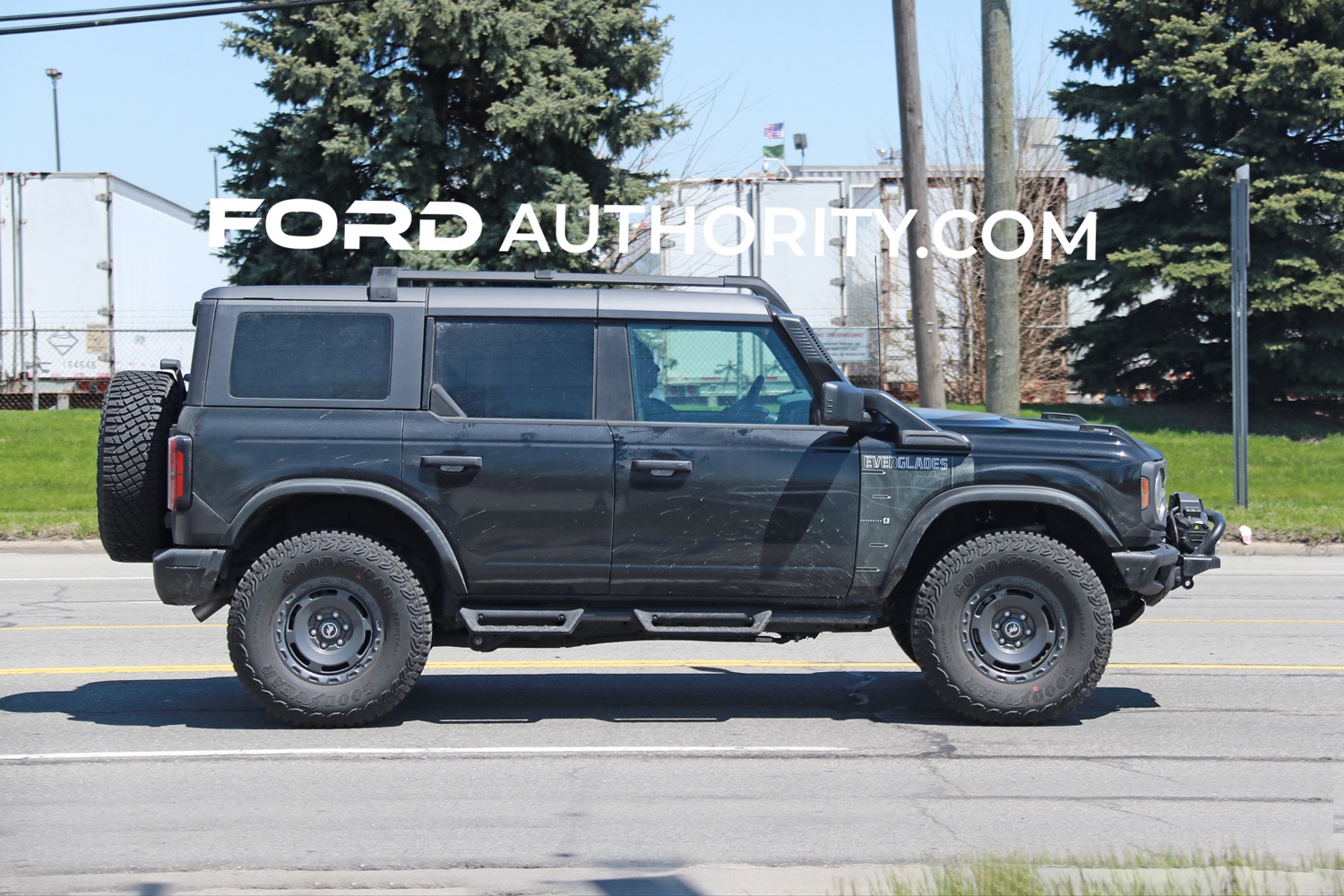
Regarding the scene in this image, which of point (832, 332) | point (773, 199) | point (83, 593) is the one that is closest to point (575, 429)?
point (83, 593)

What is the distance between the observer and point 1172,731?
7.09 m

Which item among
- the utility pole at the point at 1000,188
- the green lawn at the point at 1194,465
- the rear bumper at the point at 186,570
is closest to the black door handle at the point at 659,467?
the rear bumper at the point at 186,570

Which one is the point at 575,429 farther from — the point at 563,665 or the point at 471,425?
the point at 563,665

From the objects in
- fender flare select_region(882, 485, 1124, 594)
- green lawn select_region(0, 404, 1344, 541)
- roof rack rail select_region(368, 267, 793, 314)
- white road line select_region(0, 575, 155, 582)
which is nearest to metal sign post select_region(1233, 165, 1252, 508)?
green lawn select_region(0, 404, 1344, 541)

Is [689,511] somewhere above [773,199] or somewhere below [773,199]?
below

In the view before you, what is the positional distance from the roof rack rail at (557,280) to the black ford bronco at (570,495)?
0.03 meters

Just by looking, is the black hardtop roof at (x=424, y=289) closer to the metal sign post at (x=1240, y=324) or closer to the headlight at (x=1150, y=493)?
the headlight at (x=1150, y=493)

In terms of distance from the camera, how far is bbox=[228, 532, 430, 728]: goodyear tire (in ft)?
22.4

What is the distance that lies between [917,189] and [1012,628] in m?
9.37

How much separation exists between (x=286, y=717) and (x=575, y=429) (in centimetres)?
200

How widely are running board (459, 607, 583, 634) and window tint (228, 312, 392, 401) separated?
1.19 m

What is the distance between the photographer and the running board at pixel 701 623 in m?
6.86

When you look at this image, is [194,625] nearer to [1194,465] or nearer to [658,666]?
[658,666]

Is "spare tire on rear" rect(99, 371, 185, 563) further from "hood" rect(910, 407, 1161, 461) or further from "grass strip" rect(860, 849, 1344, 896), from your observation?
"grass strip" rect(860, 849, 1344, 896)
